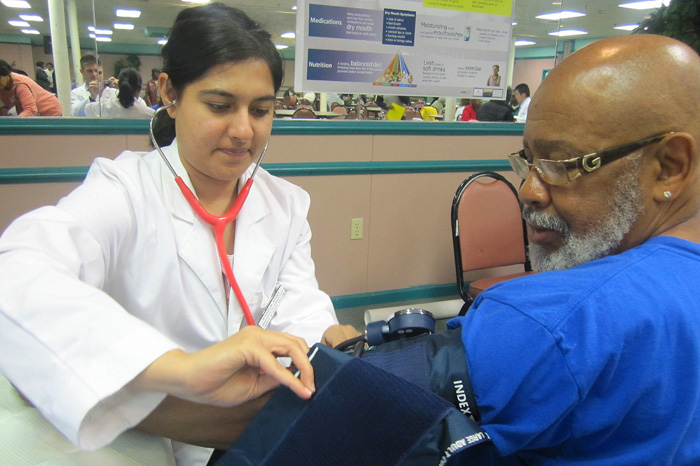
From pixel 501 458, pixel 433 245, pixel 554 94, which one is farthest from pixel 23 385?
pixel 433 245

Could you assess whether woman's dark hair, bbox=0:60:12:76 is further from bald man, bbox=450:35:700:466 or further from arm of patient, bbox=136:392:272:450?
bald man, bbox=450:35:700:466

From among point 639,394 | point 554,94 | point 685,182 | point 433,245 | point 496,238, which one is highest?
point 554,94

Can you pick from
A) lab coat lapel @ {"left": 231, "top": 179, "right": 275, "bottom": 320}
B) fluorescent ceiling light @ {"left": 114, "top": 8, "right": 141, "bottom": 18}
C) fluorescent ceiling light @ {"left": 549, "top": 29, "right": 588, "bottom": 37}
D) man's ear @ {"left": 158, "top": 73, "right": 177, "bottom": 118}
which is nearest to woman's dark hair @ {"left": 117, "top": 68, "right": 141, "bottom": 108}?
fluorescent ceiling light @ {"left": 114, "top": 8, "right": 141, "bottom": 18}

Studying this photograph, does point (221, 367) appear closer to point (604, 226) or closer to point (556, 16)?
point (604, 226)

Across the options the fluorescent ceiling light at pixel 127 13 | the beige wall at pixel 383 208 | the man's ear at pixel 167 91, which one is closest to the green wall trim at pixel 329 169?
the beige wall at pixel 383 208

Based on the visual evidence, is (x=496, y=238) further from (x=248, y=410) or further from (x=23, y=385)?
(x=23, y=385)

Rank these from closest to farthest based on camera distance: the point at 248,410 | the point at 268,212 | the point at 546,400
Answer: the point at 546,400
the point at 248,410
the point at 268,212

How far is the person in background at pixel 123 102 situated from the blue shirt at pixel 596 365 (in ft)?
7.08

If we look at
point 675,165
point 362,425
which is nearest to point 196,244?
point 362,425

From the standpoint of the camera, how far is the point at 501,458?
2.04 ft

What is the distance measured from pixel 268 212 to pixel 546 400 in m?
0.86

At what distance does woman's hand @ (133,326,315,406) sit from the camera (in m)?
0.60

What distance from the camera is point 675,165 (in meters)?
0.72

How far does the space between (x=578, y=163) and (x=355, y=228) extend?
2174 mm
